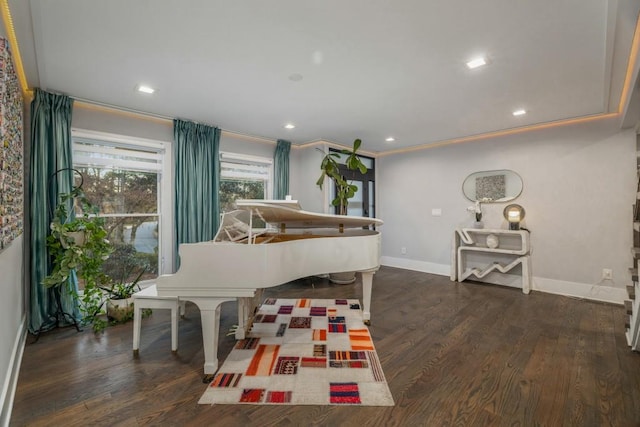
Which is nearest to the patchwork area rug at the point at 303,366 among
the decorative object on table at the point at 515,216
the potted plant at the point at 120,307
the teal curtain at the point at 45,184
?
the potted plant at the point at 120,307

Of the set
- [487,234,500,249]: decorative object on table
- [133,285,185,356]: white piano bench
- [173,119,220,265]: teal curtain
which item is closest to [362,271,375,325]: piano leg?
[133,285,185,356]: white piano bench

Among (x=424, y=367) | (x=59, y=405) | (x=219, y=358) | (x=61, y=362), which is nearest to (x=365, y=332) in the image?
(x=424, y=367)

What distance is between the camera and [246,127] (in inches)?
169

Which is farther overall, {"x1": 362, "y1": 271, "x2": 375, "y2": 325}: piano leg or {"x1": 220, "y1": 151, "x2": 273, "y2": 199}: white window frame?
{"x1": 220, "y1": 151, "x2": 273, "y2": 199}: white window frame

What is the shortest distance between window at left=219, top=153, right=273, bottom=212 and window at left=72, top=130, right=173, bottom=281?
0.86m

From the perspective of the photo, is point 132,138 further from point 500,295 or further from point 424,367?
point 500,295

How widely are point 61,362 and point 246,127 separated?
10.8 ft

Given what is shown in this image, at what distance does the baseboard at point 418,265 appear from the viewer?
522 centimetres

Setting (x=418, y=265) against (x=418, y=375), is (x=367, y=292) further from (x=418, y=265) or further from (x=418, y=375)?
(x=418, y=265)

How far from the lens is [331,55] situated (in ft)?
7.52

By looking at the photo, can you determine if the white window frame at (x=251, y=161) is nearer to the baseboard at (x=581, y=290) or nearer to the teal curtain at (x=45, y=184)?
the teal curtain at (x=45, y=184)

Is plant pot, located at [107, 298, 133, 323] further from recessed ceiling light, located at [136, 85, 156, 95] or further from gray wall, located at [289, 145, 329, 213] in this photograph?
gray wall, located at [289, 145, 329, 213]

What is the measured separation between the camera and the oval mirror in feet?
14.6

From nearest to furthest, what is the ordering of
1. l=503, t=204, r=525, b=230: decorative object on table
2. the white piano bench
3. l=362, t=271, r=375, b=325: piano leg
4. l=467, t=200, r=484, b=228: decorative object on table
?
the white piano bench
l=362, t=271, r=375, b=325: piano leg
l=503, t=204, r=525, b=230: decorative object on table
l=467, t=200, r=484, b=228: decorative object on table
